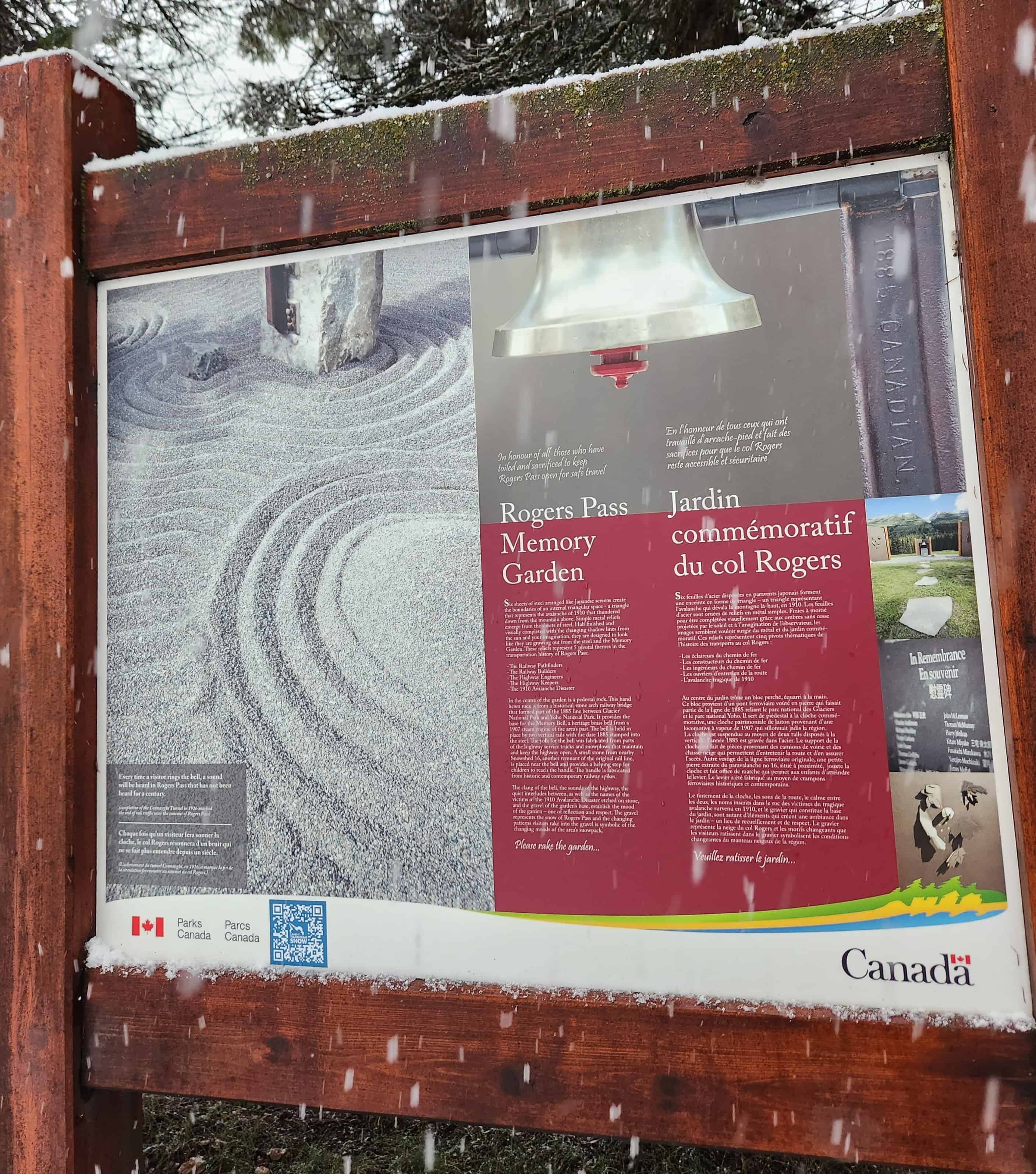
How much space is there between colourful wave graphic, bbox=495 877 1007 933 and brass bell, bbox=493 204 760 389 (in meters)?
0.99

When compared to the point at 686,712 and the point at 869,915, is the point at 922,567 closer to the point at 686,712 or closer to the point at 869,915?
the point at 686,712

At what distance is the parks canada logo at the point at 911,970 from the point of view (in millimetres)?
1359

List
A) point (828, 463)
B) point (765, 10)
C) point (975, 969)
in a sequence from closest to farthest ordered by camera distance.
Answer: point (975, 969), point (828, 463), point (765, 10)

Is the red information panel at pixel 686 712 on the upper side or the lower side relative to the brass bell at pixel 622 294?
lower

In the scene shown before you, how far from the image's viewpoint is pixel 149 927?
5.59 feet

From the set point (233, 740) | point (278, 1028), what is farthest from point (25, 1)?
point (278, 1028)

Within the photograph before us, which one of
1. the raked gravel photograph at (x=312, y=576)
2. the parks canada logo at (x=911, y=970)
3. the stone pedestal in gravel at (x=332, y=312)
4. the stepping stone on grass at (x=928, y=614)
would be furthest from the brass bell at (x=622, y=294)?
the parks canada logo at (x=911, y=970)

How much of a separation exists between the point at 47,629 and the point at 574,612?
111 cm

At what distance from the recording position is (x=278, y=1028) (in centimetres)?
159

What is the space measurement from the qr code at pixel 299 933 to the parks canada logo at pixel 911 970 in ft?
3.16

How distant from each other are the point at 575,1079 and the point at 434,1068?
0.86 ft

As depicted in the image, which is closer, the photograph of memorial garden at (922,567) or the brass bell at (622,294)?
the photograph of memorial garden at (922,567)

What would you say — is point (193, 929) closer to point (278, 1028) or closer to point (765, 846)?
point (278, 1028)

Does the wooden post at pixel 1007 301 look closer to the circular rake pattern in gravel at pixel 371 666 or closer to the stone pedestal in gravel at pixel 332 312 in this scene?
the circular rake pattern in gravel at pixel 371 666
